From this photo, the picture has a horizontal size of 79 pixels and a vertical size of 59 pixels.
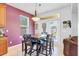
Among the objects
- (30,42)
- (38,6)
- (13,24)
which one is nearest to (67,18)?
(38,6)

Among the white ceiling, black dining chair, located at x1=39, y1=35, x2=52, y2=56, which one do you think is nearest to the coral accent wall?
the white ceiling

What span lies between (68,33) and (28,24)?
2.48 feet

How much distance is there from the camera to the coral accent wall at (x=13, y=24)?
80.5 inches

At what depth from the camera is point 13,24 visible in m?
2.10

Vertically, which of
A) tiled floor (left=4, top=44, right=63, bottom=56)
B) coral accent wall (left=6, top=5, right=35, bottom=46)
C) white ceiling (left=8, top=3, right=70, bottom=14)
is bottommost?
tiled floor (left=4, top=44, right=63, bottom=56)

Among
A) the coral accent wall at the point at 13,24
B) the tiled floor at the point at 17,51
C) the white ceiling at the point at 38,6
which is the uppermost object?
the white ceiling at the point at 38,6

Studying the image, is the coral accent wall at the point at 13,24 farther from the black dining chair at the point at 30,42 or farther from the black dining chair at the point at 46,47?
the black dining chair at the point at 46,47

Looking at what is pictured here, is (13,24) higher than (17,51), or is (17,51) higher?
(13,24)

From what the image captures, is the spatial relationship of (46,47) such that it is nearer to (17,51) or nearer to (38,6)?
(17,51)

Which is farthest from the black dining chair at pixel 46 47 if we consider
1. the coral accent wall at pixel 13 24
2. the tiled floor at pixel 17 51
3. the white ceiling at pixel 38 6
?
the white ceiling at pixel 38 6

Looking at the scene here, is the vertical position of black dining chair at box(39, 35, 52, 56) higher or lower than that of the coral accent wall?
lower

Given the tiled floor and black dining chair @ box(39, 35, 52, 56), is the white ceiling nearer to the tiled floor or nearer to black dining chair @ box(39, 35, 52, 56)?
black dining chair @ box(39, 35, 52, 56)

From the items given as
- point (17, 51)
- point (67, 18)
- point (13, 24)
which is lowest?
point (17, 51)

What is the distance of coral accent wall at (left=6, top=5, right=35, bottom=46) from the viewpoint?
6.71 ft
